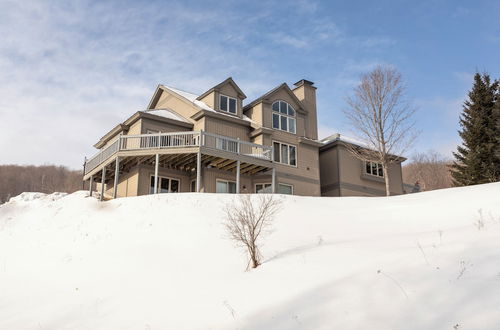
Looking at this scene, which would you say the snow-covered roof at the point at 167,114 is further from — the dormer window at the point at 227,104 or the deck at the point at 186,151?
the dormer window at the point at 227,104

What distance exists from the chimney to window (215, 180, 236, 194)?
273 inches

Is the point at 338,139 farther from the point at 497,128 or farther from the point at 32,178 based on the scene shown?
the point at 32,178

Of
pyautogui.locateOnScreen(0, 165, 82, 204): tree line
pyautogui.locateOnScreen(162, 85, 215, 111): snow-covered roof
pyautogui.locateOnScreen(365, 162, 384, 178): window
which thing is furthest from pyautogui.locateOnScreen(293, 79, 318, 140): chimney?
pyautogui.locateOnScreen(0, 165, 82, 204): tree line

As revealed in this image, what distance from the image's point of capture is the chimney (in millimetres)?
29438

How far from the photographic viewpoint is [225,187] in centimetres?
2484

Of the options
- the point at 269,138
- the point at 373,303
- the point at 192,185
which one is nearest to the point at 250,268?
the point at 373,303

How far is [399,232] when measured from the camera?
12.6m

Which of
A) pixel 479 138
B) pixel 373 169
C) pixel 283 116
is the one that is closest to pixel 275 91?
pixel 283 116

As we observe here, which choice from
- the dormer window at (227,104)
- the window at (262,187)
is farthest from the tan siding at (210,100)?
the window at (262,187)

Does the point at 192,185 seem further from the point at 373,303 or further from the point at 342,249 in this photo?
the point at 373,303

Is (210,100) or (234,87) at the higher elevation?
(234,87)

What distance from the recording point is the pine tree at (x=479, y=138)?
25594mm

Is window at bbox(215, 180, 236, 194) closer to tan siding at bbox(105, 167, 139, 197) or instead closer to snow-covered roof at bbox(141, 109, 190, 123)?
snow-covered roof at bbox(141, 109, 190, 123)

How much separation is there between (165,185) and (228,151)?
4.29m
